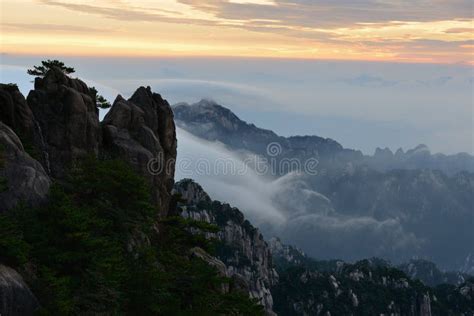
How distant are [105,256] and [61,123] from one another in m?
18.9

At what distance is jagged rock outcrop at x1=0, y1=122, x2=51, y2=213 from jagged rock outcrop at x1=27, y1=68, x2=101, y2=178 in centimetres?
1012

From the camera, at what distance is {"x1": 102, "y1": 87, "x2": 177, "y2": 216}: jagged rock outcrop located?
192 feet

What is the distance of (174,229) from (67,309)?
2692cm

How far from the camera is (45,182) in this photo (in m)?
41.4

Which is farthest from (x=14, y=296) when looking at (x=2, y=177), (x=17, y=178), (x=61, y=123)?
(x=61, y=123)

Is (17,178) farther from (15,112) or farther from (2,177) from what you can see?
(15,112)

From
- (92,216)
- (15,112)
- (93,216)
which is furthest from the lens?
(15,112)

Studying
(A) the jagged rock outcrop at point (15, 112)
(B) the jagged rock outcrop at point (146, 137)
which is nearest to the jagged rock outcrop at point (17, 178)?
(A) the jagged rock outcrop at point (15, 112)

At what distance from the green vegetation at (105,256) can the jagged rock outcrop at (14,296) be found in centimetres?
82

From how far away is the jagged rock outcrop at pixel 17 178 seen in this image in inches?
1497

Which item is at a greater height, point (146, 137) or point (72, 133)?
point (72, 133)

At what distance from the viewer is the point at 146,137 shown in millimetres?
61875

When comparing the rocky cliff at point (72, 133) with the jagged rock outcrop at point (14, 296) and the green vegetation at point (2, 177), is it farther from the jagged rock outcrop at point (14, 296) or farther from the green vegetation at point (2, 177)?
the jagged rock outcrop at point (14, 296)

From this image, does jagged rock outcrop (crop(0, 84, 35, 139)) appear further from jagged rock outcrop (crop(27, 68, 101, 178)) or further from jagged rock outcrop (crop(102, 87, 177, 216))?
jagged rock outcrop (crop(102, 87, 177, 216))
